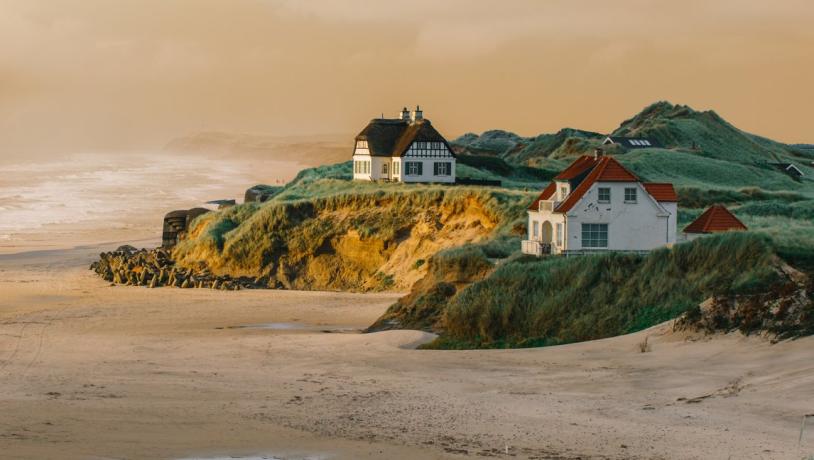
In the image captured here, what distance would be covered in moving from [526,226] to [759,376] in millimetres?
23756

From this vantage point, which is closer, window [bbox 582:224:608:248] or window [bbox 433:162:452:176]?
window [bbox 582:224:608:248]

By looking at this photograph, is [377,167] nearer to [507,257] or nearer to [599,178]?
[599,178]

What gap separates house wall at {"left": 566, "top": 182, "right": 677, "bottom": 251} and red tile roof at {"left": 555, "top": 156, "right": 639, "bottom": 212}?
13cm

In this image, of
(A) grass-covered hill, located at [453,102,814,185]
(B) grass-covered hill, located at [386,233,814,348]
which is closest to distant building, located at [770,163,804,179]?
(A) grass-covered hill, located at [453,102,814,185]

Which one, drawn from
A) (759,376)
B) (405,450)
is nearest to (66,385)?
(405,450)

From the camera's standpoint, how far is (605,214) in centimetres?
4000

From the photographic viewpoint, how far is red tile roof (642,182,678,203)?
135ft

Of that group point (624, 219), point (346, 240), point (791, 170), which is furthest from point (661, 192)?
point (791, 170)

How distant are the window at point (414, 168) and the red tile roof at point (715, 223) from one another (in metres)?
26.6

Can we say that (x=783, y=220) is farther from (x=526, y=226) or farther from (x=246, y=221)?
(x=246, y=221)

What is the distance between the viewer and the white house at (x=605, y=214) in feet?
131

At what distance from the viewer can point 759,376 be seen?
23.0m

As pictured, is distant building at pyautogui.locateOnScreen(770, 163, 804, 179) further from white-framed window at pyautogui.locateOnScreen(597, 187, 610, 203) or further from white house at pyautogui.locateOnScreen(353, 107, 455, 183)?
white-framed window at pyautogui.locateOnScreen(597, 187, 610, 203)

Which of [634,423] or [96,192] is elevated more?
[96,192]
